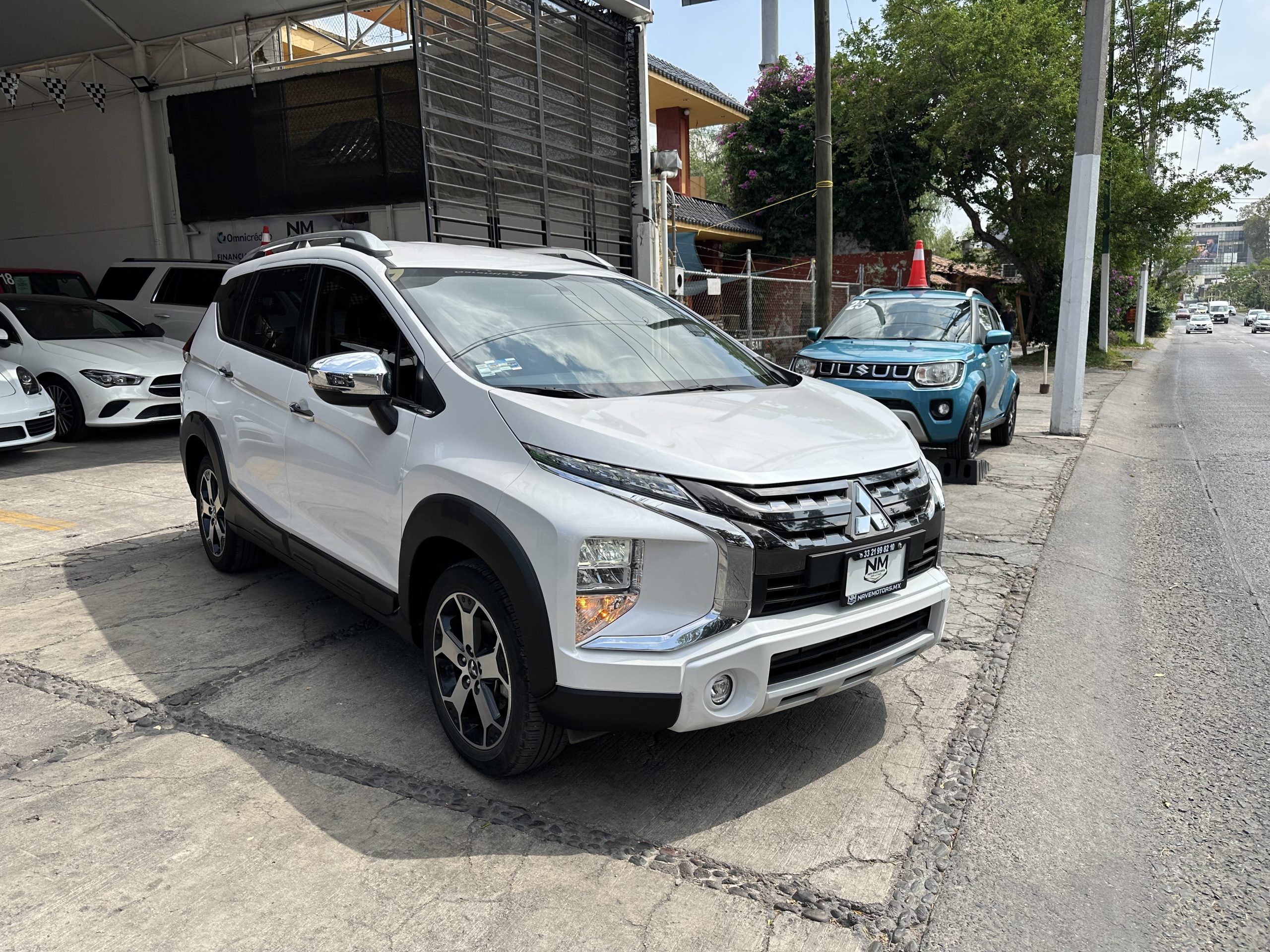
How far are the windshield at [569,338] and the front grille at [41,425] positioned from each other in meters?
6.97

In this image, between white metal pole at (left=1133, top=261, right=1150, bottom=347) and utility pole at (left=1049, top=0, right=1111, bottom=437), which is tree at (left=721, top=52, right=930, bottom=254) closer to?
utility pole at (left=1049, top=0, right=1111, bottom=437)

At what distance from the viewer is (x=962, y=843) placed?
2934mm

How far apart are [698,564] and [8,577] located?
480 centimetres

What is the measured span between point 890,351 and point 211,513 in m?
6.21

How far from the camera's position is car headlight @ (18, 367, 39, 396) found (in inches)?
358

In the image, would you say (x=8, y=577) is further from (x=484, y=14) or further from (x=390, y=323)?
(x=484, y=14)

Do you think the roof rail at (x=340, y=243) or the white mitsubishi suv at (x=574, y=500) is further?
the roof rail at (x=340, y=243)

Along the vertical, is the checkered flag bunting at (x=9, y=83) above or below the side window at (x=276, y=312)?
above

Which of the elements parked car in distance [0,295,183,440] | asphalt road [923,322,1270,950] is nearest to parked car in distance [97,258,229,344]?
parked car in distance [0,295,183,440]

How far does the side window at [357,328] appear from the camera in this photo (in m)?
3.60

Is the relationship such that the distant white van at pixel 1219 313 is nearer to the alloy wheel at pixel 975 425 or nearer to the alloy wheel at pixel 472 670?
the alloy wheel at pixel 975 425

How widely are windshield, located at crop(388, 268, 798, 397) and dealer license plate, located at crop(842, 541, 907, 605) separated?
1032 millimetres

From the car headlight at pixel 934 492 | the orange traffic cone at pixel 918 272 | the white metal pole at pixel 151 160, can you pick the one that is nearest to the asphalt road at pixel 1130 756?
the car headlight at pixel 934 492

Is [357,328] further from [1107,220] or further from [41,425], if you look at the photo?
[1107,220]
